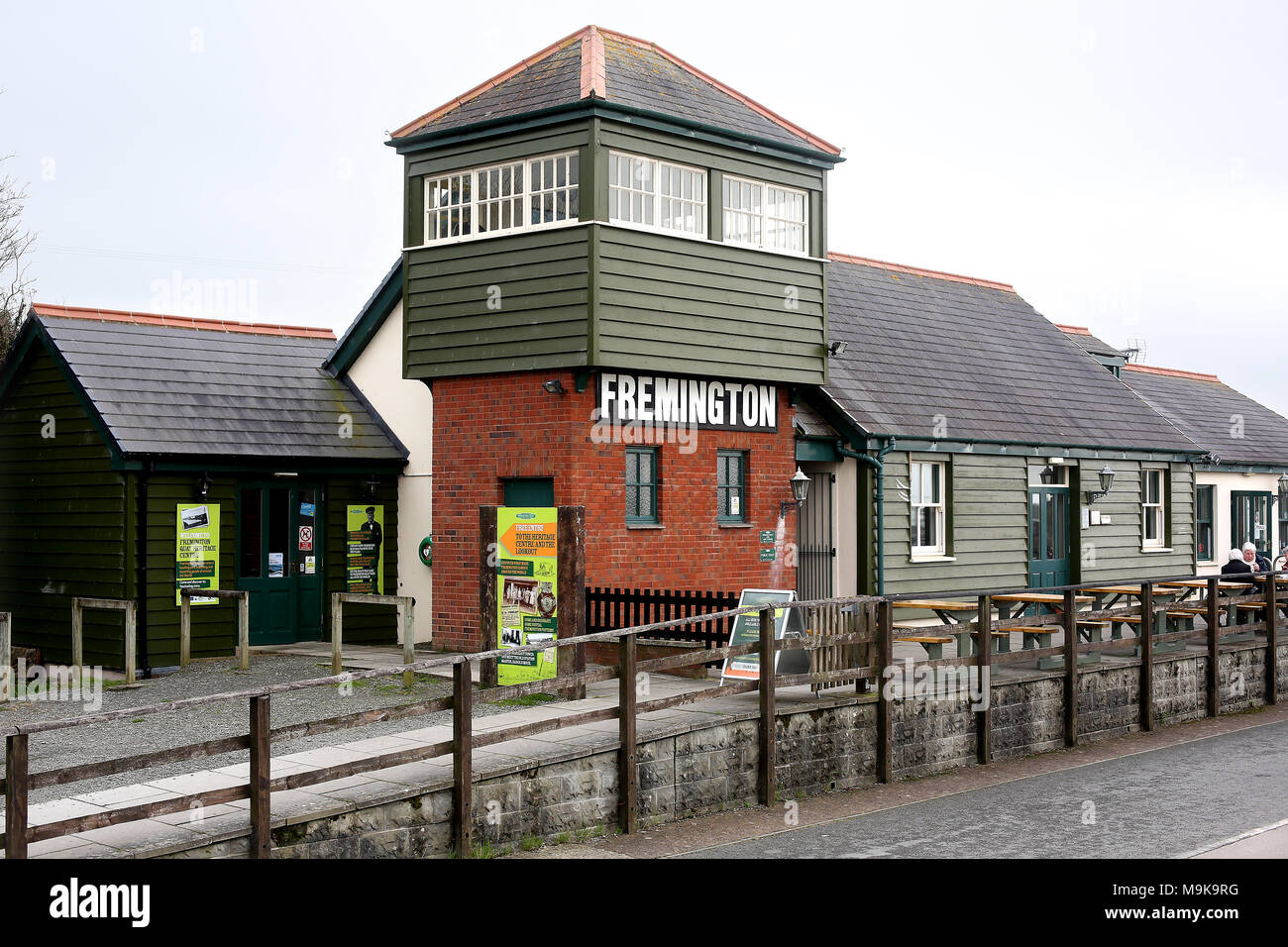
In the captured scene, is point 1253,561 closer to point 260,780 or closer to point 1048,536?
point 1048,536

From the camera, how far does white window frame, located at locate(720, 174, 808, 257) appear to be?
1783cm

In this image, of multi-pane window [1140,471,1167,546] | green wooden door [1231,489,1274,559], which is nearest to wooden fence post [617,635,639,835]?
multi-pane window [1140,471,1167,546]

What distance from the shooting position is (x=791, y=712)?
11.5 meters

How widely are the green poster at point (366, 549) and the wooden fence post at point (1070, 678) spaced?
9.76 m

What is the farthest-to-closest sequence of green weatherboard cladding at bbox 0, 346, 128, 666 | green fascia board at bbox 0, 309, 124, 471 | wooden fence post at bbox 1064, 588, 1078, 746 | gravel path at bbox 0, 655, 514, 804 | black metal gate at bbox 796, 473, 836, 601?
1. black metal gate at bbox 796, 473, 836, 601
2. green weatherboard cladding at bbox 0, 346, 128, 666
3. green fascia board at bbox 0, 309, 124, 471
4. wooden fence post at bbox 1064, 588, 1078, 746
5. gravel path at bbox 0, 655, 514, 804

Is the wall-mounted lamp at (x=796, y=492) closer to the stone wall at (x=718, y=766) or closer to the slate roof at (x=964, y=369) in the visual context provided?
the slate roof at (x=964, y=369)

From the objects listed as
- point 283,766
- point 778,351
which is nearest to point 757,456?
point 778,351

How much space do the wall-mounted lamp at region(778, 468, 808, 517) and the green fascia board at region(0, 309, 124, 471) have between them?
337 inches

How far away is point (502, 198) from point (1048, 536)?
11.7 meters

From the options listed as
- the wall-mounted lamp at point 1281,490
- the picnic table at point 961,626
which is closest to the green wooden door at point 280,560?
the picnic table at point 961,626

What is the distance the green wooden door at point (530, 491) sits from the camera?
55.5 ft

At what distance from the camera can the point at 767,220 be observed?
18.4 meters

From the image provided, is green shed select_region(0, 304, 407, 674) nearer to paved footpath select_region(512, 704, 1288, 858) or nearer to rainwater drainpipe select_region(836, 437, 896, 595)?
rainwater drainpipe select_region(836, 437, 896, 595)

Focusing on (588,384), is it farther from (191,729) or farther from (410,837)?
(410,837)
